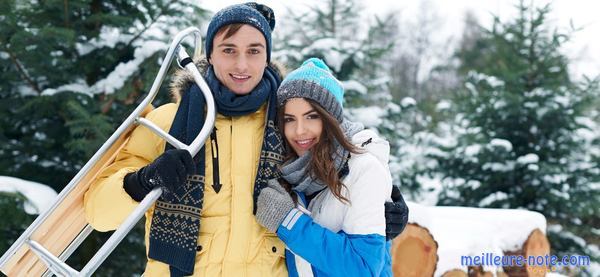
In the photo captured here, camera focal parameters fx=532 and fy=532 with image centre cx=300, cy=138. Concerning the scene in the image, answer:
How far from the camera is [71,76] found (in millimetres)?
4539

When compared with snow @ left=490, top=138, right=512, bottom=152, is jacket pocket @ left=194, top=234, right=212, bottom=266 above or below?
above

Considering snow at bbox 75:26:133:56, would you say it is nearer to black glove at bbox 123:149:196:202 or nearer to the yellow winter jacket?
the yellow winter jacket

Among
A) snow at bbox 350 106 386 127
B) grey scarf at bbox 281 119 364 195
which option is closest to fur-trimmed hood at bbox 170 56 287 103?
grey scarf at bbox 281 119 364 195

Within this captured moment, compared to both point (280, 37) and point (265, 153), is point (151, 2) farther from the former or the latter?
point (265, 153)

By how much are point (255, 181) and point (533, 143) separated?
6148 mm

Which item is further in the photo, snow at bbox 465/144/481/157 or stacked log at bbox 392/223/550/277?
snow at bbox 465/144/481/157

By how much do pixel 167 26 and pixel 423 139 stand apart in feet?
14.4

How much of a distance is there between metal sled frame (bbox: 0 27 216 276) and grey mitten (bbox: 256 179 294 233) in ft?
1.00

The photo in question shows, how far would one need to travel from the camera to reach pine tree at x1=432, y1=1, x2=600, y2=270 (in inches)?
268

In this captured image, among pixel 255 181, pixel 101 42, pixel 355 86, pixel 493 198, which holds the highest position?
pixel 101 42

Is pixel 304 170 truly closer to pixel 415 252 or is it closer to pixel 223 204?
pixel 223 204

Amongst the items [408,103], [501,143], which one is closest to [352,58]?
[408,103]

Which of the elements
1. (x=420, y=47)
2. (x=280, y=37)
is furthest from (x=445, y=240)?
(x=420, y=47)

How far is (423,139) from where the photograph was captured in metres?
7.94
